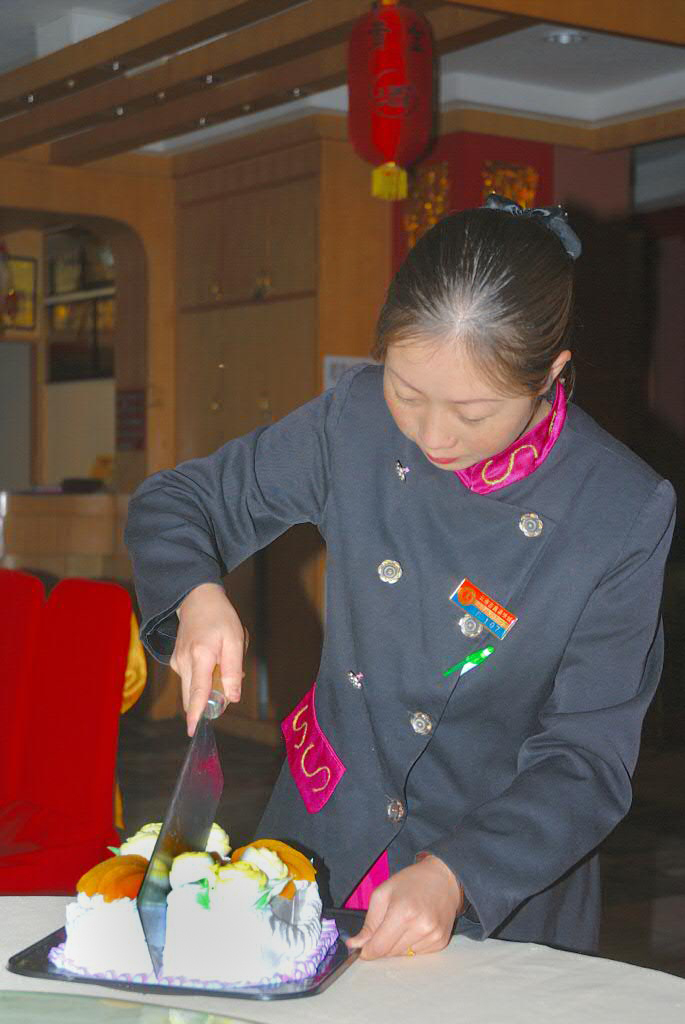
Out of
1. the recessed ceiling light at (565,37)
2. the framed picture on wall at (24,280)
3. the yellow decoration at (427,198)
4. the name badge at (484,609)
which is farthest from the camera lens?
the framed picture on wall at (24,280)

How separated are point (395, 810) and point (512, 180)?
4.59 m

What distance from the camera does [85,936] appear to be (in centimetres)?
114

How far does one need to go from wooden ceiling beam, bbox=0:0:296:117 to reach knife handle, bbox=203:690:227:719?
3.00m

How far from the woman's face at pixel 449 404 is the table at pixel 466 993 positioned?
47 centimetres

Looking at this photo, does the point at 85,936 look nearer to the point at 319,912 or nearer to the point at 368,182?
the point at 319,912

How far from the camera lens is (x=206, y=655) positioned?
1197 millimetres

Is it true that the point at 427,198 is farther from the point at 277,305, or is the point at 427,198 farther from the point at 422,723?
the point at 422,723

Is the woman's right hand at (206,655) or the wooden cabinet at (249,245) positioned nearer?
the woman's right hand at (206,655)

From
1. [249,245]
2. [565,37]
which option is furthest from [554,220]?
[249,245]

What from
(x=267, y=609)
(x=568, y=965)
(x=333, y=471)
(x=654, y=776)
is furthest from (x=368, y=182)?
(x=568, y=965)

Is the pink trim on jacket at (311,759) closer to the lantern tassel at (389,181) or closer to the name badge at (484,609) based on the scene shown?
the name badge at (484,609)

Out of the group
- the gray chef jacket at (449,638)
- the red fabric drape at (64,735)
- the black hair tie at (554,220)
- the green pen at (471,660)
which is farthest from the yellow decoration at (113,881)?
the red fabric drape at (64,735)

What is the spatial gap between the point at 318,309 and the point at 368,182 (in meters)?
0.60

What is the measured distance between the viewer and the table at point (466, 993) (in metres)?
1.11
